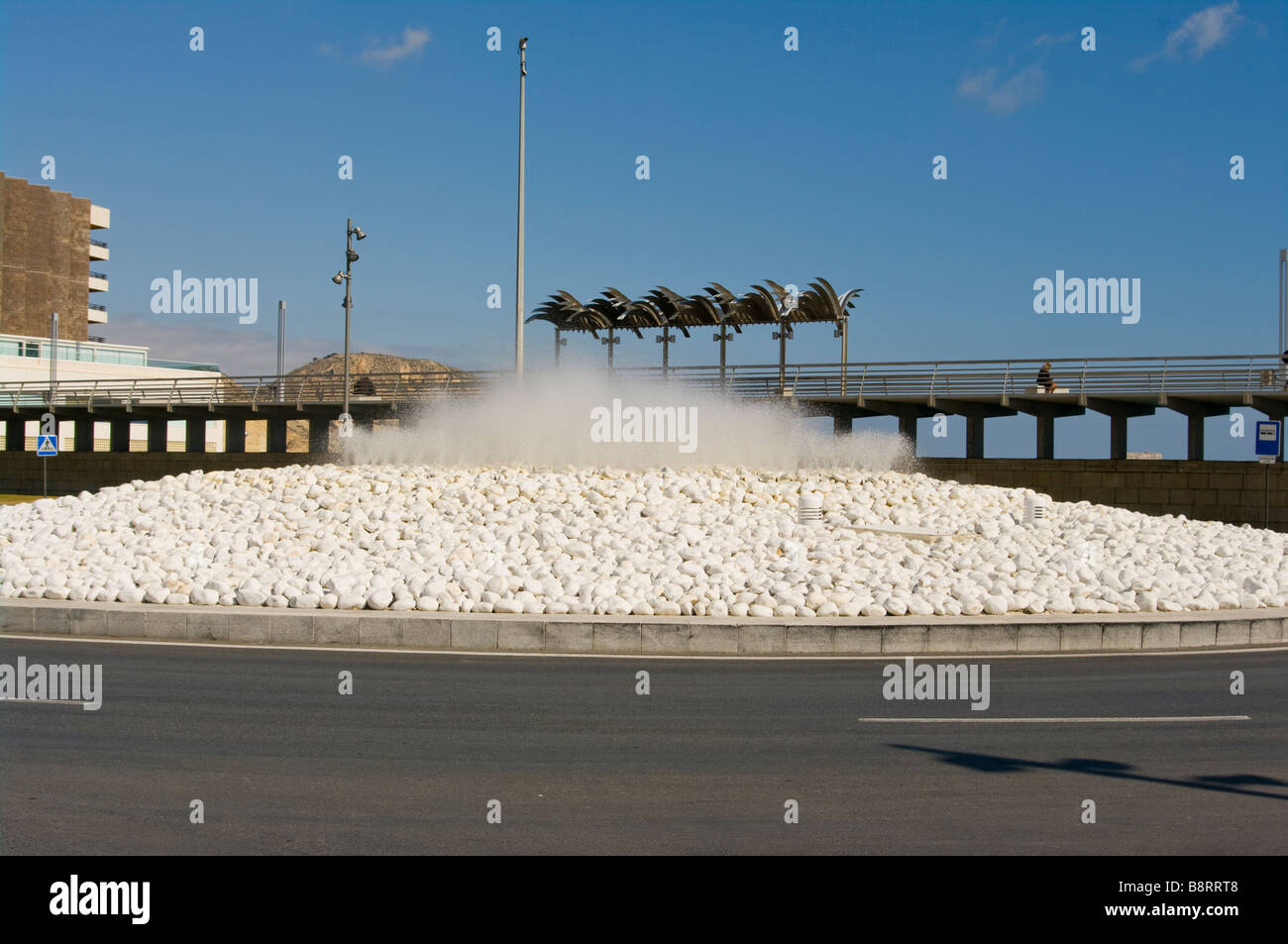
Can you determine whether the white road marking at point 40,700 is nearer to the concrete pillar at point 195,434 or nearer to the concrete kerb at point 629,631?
the concrete kerb at point 629,631

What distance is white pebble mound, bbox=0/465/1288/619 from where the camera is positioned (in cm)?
1327

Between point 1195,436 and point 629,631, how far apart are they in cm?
2804

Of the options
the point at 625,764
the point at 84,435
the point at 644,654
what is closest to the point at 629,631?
the point at 644,654

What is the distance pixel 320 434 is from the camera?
47.9m

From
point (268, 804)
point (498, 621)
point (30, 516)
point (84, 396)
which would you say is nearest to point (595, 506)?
point (498, 621)

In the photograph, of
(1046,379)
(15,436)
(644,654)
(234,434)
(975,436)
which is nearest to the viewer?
(644,654)

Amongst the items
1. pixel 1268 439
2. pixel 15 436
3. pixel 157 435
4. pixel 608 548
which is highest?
pixel 15 436

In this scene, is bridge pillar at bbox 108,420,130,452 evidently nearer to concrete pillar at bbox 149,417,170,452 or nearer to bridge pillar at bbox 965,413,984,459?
concrete pillar at bbox 149,417,170,452

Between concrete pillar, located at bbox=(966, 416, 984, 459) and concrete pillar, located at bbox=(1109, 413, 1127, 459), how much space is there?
3945 millimetres

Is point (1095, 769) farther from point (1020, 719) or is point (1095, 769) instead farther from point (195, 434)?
point (195, 434)

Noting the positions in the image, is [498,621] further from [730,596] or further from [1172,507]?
[1172,507]

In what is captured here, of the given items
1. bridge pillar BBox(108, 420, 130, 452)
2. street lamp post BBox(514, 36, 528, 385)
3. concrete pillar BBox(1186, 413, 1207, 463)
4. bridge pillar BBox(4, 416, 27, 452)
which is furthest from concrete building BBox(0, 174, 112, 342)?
concrete pillar BBox(1186, 413, 1207, 463)

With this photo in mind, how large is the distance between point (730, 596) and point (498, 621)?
9.65ft

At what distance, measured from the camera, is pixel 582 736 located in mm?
7680
